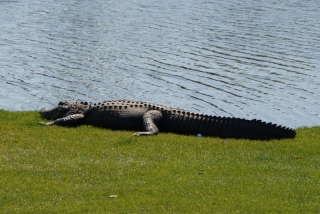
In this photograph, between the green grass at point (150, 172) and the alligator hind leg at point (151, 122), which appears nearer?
the green grass at point (150, 172)

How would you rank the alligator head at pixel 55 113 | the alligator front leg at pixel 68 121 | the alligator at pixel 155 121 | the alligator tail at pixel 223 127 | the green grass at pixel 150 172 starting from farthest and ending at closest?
the alligator head at pixel 55 113
the alligator front leg at pixel 68 121
the alligator at pixel 155 121
the alligator tail at pixel 223 127
the green grass at pixel 150 172

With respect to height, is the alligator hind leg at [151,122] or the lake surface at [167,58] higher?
the alligator hind leg at [151,122]

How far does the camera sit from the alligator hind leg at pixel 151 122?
13.4 m

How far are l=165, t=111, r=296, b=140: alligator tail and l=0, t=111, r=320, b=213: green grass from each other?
0.40 m

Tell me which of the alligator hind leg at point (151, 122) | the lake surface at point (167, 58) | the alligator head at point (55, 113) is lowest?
the lake surface at point (167, 58)

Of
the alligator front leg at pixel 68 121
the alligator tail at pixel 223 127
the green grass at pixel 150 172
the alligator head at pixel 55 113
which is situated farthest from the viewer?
the alligator head at pixel 55 113

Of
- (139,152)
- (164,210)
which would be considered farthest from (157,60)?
(164,210)

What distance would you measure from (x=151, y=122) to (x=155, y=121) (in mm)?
242

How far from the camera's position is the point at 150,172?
1039cm

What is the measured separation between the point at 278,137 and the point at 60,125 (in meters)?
4.70

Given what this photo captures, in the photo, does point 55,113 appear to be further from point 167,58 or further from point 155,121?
point 167,58

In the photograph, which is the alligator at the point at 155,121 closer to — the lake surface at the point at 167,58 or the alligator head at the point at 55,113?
the alligator head at the point at 55,113

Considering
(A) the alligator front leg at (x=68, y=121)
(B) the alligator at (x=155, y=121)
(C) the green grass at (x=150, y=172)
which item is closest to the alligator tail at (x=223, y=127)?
(B) the alligator at (x=155, y=121)

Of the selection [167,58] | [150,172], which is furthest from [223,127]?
[167,58]
